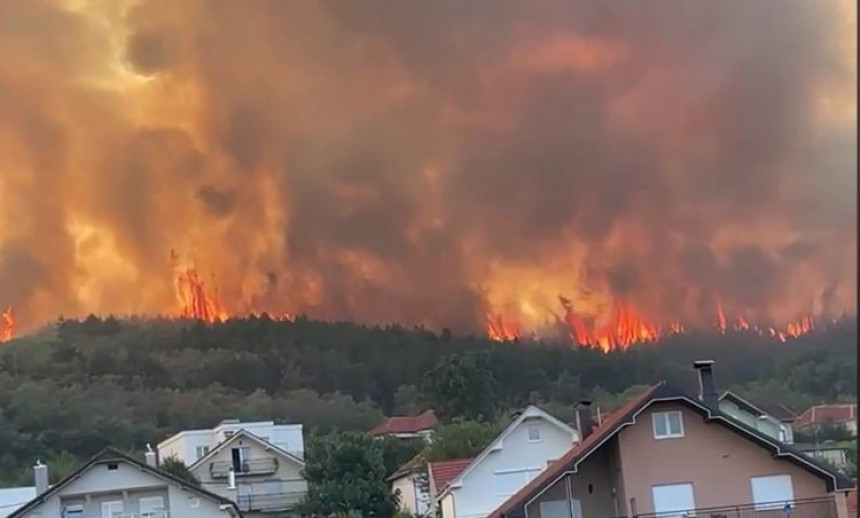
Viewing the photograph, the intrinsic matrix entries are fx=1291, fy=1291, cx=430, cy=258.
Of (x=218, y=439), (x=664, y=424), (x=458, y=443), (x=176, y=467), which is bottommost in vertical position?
(x=664, y=424)

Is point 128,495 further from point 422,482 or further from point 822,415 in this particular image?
point 822,415

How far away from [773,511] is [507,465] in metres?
15.1

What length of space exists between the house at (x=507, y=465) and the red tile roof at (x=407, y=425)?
47704mm

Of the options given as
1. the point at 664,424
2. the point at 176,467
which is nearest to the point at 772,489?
the point at 664,424

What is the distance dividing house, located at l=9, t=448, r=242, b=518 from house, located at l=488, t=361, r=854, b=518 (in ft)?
43.4

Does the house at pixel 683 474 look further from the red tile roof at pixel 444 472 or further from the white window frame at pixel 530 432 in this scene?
the red tile roof at pixel 444 472

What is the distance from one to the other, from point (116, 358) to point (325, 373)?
865 inches

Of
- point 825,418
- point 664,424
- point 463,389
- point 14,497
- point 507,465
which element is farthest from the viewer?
point 463,389

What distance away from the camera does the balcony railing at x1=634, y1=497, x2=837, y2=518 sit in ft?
112

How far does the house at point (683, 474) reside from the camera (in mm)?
34469

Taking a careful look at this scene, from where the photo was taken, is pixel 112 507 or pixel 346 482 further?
pixel 346 482

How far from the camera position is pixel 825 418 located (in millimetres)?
53094

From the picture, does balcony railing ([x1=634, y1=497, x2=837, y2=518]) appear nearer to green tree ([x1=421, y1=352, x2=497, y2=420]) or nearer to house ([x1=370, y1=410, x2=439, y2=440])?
house ([x1=370, y1=410, x2=439, y2=440])

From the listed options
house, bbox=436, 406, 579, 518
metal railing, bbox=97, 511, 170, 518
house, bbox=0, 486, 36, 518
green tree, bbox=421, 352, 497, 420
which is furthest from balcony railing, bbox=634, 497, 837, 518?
green tree, bbox=421, 352, 497, 420
